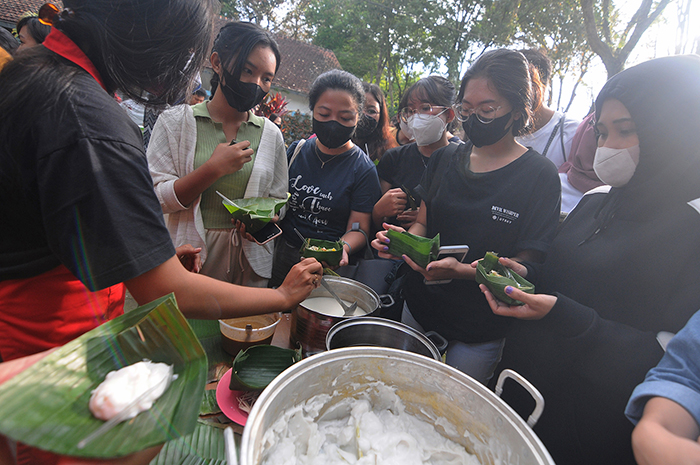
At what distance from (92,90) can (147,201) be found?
37 cm

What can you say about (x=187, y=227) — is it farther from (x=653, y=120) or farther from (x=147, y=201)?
(x=653, y=120)

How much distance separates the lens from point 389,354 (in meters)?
1.21

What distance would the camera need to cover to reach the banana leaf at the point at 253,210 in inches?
86.8

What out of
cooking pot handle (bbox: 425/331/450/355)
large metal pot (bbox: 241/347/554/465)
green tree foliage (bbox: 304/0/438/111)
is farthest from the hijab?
green tree foliage (bbox: 304/0/438/111)

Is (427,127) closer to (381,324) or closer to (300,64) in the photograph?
(381,324)

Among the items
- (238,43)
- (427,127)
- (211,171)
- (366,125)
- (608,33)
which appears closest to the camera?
(211,171)

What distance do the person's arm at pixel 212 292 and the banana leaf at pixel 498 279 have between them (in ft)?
2.87

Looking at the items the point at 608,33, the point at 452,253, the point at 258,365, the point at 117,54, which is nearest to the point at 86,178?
the point at 117,54

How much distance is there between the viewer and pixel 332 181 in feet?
9.75

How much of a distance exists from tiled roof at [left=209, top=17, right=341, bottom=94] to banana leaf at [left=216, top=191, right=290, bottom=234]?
1866cm

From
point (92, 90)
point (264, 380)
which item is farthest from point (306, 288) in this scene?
point (92, 90)

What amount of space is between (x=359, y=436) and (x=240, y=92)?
234cm

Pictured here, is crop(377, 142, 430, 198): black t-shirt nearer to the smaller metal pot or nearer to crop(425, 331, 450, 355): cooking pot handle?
crop(425, 331, 450, 355): cooking pot handle

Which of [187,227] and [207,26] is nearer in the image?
[207,26]
